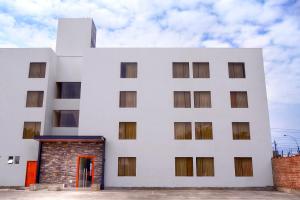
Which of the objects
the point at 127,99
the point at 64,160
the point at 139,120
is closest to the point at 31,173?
the point at 64,160

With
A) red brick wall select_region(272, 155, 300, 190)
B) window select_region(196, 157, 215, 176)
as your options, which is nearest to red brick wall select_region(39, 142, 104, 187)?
window select_region(196, 157, 215, 176)

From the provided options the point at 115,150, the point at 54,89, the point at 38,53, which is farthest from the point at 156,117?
the point at 38,53

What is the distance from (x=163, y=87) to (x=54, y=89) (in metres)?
11.0

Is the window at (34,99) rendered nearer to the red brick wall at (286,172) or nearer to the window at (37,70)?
the window at (37,70)

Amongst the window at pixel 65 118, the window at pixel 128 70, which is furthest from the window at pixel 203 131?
the window at pixel 65 118

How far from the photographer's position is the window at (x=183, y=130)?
26.0m

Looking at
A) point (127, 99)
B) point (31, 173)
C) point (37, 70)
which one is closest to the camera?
point (31, 173)

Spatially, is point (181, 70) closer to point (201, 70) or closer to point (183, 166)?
point (201, 70)

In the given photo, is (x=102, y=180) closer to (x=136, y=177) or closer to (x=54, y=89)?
(x=136, y=177)

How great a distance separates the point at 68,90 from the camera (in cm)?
2931

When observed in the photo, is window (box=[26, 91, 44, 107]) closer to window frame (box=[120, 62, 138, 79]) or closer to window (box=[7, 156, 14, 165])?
window (box=[7, 156, 14, 165])

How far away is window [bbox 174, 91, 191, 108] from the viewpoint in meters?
26.8

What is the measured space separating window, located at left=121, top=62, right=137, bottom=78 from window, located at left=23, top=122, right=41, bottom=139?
9023 millimetres

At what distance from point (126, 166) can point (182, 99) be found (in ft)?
25.8
